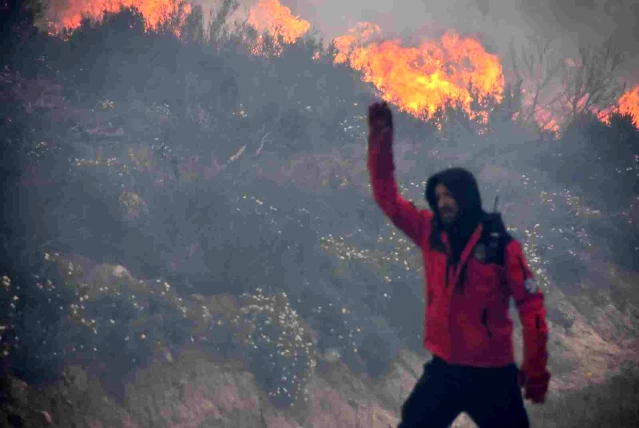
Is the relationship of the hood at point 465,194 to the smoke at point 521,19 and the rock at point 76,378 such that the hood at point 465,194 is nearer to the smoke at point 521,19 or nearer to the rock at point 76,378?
the rock at point 76,378

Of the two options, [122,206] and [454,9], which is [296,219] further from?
[454,9]

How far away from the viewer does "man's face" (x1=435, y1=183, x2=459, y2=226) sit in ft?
7.96

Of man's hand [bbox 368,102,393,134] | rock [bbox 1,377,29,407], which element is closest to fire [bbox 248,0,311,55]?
rock [bbox 1,377,29,407]

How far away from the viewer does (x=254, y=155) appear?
11016mm

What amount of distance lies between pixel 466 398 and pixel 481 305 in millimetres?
571

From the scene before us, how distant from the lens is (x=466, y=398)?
239cm

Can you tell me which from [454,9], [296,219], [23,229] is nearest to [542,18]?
[454,9]

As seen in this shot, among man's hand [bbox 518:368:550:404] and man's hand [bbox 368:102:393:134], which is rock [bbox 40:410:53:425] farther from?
man's hand [bbox 518:368:550:404]

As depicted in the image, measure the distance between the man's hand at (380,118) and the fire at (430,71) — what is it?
12.8 meters

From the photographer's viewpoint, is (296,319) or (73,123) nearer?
(296,319)

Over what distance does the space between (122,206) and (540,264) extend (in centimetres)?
1000

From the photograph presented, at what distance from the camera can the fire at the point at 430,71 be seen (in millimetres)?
17281

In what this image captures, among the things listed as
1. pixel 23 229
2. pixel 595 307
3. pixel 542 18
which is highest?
pixel 542 18

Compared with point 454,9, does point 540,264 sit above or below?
below
